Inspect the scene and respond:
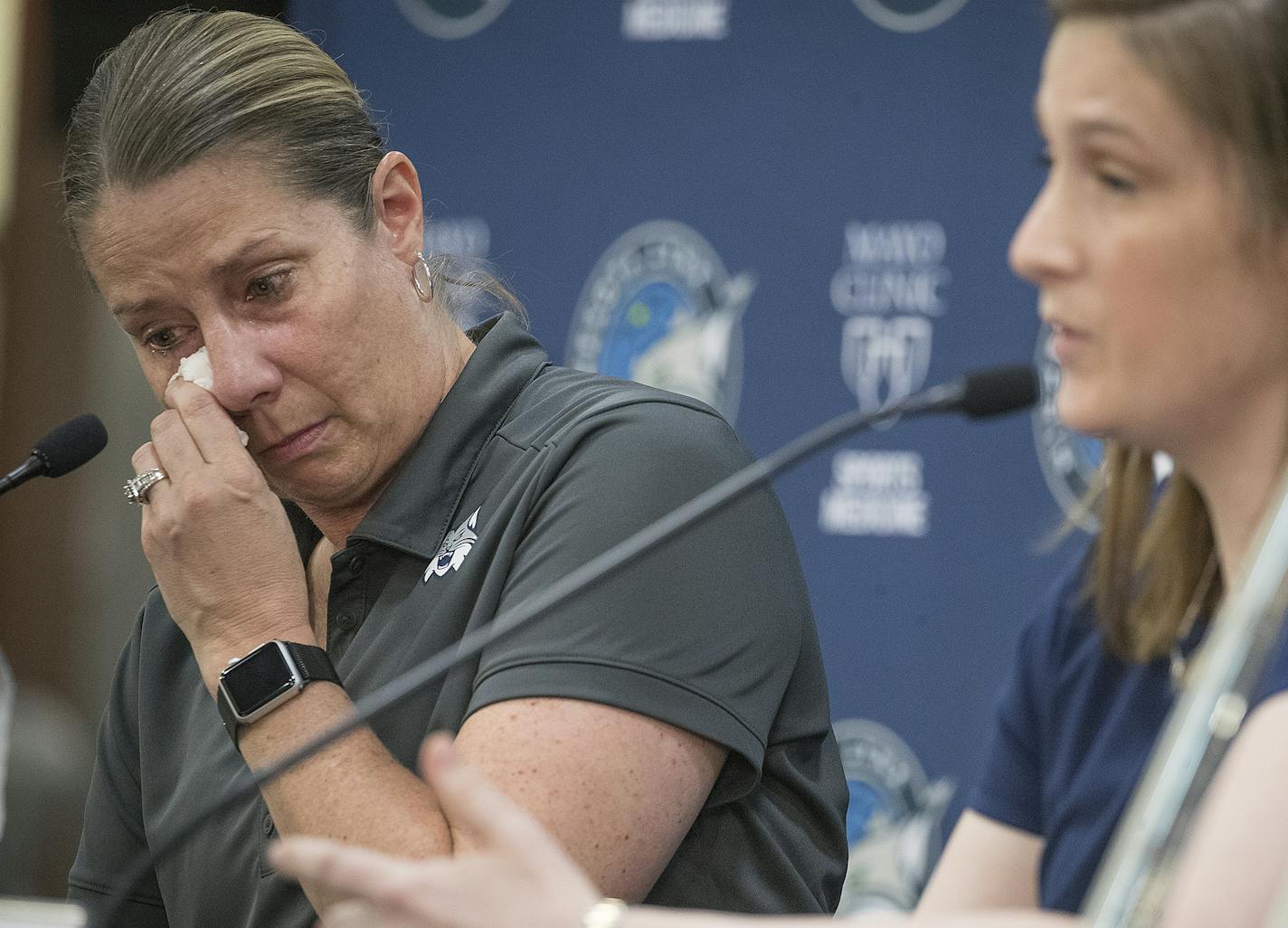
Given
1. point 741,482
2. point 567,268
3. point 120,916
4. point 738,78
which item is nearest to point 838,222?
point 738,78

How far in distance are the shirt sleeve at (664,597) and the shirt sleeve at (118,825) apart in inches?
20.7

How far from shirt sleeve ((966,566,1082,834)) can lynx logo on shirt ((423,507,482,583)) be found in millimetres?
467

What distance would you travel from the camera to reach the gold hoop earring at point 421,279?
150 cm

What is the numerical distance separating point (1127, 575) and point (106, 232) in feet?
2.98

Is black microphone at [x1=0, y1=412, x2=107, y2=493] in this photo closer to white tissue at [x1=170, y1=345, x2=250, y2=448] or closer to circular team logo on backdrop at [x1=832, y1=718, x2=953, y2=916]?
white tissue at [x1=170, y1=345, x2=250, y2=448]

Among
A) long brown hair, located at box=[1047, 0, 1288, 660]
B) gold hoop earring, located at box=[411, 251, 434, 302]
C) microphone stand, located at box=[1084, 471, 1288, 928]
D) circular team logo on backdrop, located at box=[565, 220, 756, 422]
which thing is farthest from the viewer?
circular team logo on backdrop, located at box=[565, 220, 756, 422]

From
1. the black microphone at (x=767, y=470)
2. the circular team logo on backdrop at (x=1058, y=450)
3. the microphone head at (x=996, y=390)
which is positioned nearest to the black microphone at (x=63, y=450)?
the black microphone at (x=767, y=470)

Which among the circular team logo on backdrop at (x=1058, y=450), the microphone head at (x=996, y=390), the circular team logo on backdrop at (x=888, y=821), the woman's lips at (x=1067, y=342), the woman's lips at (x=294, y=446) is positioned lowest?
the circular team logo on backdrop at (x=888, y=821)

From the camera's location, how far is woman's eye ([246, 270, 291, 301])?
4.60 ft

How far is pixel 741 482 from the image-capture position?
94 centimetres

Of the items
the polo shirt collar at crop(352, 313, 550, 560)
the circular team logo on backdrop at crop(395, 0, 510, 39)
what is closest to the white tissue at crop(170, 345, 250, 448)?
the polo shirt collar at crop(352, 313, 550, 560)

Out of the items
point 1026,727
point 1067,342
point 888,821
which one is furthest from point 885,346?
point 1067,342

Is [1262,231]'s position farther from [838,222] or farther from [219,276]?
[838,222]

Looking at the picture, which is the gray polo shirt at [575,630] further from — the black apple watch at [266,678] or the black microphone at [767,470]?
the black microphone at [767,470]
